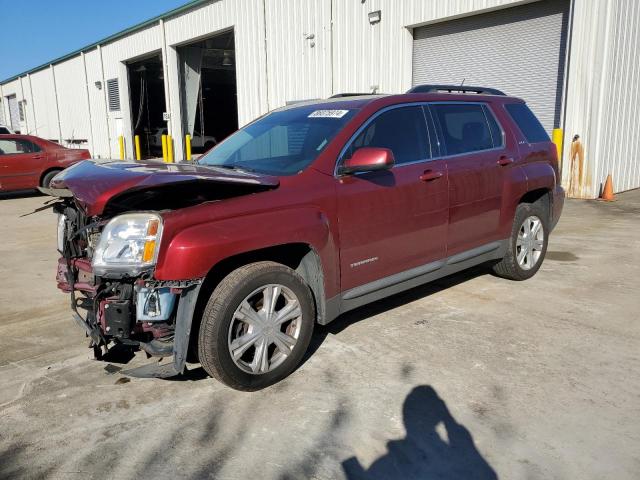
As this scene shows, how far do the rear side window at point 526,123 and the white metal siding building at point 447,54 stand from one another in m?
5.73

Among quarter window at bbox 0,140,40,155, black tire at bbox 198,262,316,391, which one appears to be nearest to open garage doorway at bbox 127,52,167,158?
quarter window at bbox 0,140,40,155

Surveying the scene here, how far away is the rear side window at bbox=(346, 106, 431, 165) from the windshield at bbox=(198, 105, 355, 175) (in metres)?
0.21

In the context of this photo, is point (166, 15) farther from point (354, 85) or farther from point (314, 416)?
point (314, 416)

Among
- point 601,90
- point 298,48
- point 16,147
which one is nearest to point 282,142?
point 601,90

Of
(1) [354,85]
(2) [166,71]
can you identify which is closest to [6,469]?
(1) [354,85]

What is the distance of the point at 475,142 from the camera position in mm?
4742

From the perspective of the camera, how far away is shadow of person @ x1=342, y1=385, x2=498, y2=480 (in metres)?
2.51

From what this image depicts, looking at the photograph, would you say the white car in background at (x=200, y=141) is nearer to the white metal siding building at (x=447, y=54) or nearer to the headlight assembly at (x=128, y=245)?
the white metal siding building at (x=447, y=54)

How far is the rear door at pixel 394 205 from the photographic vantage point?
3668 millimetres

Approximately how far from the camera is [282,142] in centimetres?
418

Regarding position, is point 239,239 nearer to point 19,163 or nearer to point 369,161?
point 369,161

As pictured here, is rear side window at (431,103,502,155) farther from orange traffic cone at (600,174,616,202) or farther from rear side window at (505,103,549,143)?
orange traffic cone at (600,174,616,202)

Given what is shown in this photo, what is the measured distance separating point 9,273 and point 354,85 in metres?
10.3

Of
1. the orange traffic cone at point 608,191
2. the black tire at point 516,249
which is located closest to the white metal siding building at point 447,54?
the orange traffic cone at point 608,191
